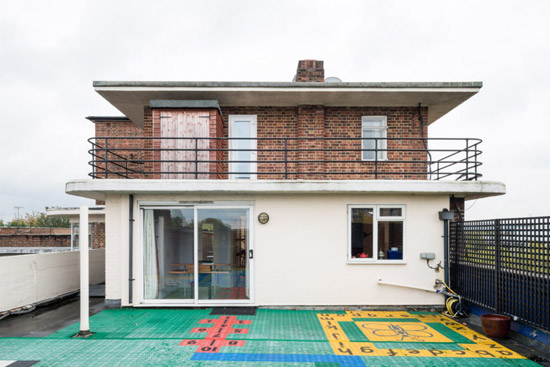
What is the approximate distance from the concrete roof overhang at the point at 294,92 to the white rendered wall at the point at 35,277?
4.56 m

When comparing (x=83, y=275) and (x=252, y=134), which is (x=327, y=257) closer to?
(x=252, y=134)

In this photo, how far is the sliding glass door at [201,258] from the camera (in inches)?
319

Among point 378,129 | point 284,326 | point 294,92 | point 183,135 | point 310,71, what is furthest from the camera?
point 310,71

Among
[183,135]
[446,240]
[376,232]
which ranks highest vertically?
[183,135]

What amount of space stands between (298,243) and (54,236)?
1047 inches

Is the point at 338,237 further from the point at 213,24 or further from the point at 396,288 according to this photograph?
the point at 213,24

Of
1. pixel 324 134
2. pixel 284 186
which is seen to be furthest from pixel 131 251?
pixel 324 134

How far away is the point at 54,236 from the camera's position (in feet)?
89.6

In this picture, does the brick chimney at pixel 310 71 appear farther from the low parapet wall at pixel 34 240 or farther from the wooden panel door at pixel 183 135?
the low parapet wall at pixel 34 240

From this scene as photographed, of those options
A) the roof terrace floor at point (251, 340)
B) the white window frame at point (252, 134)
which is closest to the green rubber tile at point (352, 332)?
the roof terrace floor at point (251, 340)

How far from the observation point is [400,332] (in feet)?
21.2

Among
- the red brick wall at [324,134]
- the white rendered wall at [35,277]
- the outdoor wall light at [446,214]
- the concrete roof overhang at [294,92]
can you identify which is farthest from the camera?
the red brick wall at [324,134]

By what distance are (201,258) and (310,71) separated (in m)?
6.25

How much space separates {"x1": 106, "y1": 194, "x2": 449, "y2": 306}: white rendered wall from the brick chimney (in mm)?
4047
